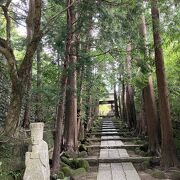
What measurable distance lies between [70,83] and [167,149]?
383cm

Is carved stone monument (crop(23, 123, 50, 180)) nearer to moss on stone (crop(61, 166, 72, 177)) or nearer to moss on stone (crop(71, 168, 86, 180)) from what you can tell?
moss on stone (crop(61, 166, 72, 177))

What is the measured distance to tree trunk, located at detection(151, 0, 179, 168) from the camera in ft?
31.5

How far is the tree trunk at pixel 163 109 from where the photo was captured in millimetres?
9602

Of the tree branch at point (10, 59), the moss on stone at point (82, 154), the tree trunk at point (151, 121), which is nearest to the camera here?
the tree branch at point (10, 59)

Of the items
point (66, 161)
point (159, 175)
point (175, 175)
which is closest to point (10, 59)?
point (66, 161)

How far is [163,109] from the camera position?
9.84 metres

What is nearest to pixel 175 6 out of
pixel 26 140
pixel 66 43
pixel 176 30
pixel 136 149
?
pixel 176 30

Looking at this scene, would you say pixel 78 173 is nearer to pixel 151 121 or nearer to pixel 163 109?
pixel 163 109

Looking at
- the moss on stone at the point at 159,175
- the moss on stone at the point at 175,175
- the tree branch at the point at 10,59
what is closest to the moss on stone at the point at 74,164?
the moss on stone at the point at 159,175

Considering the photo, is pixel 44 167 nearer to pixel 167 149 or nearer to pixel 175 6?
pixel 167 149

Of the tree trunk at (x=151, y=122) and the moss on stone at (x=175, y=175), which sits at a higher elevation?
the tree trunk at (x=151, y=122)

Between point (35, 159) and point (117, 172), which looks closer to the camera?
point (35, 159)

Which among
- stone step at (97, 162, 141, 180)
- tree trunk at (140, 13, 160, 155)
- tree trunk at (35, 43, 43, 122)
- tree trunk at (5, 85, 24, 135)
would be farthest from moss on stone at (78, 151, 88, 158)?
tree trunk at (5, 85, 24, 135)

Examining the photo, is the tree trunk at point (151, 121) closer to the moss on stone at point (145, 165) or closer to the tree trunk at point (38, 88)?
the moss on stone at point (145, 165)
